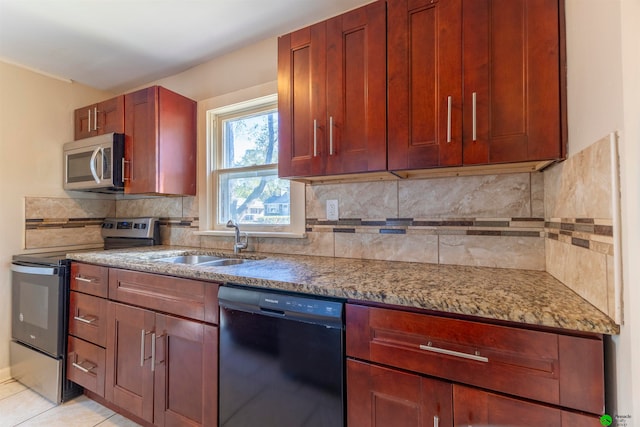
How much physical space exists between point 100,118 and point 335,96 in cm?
212

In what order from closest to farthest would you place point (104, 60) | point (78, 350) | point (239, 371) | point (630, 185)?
point (630, 185), point (239, 371), point (78, 350), point (104, 60)

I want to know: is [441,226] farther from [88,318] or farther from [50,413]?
[50,413]

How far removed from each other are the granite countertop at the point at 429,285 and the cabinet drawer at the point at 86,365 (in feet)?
1.92

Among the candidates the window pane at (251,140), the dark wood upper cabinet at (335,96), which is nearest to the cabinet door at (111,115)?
the window pane at (251,140)

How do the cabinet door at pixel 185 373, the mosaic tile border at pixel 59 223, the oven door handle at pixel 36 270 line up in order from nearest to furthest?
the cabinet door at pixel 185 373 < the oven door handle at pixel 36 270 < the mosaic tile border at pixel 59 223

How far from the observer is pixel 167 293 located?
4.89ft

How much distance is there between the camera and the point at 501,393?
839 mm

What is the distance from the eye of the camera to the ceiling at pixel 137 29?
171 centimetres

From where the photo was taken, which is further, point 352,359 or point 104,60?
point 104,60

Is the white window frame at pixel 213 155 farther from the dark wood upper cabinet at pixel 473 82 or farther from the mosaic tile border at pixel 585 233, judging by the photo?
the mosaic tile border at pixel 585 233

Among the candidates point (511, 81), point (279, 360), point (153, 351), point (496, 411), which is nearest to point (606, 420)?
point (496, 411)

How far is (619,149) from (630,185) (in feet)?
0.31

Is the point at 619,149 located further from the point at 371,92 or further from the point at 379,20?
the point at 379,20

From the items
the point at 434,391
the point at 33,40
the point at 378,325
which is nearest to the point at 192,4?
the point at 33,40
